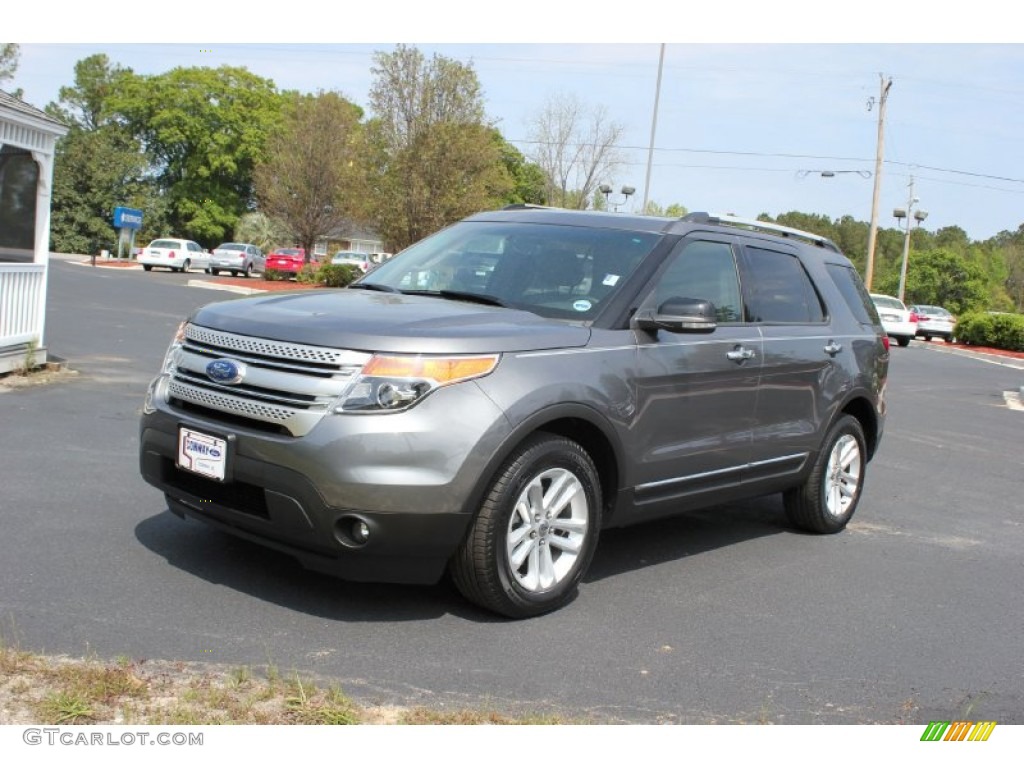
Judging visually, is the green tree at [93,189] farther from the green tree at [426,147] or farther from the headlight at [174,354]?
the headlight at [174,354]

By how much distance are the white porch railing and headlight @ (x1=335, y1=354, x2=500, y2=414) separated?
26.9ft

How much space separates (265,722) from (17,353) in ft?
30.0

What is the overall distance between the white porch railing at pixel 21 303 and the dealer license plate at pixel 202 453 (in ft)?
24.5

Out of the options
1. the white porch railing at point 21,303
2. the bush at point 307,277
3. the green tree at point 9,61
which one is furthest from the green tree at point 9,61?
the white porch railing at point 21,303

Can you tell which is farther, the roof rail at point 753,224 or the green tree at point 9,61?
the green tree at point 9,61

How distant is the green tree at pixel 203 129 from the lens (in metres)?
76.3

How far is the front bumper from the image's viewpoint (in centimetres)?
435

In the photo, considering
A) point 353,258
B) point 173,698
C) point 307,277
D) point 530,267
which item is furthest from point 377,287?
point 353,258

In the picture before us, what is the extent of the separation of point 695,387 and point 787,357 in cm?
104

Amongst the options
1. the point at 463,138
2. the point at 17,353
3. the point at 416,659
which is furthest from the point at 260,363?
the point at 463,138

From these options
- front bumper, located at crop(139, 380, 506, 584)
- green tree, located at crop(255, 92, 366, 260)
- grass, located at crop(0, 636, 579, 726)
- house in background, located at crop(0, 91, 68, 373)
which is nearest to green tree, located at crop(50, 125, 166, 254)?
green tree, located at crop(255, 92, 366, 260)

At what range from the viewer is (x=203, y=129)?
76.4 m

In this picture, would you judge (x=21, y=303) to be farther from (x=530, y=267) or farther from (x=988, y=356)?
(x=988, y=356)

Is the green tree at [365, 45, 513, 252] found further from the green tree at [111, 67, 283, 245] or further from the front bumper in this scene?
the green tree at [111, 67, 283, 245]
